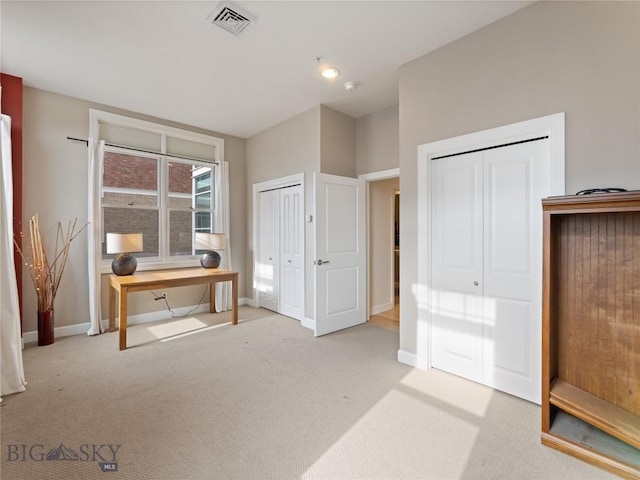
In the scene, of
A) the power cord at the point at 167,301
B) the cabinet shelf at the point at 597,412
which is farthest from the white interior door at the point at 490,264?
the power cord at the point at 167,301

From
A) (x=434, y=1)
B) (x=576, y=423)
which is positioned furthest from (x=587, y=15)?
(x=576, y=423)

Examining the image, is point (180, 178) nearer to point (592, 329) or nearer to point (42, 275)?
point (42, 275)

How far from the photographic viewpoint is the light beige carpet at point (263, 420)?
1577mm

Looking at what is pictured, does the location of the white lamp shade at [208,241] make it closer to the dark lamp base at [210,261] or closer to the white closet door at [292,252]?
the dark lamp base at [210,261]

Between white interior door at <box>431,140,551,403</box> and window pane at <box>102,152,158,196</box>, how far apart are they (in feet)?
12.7

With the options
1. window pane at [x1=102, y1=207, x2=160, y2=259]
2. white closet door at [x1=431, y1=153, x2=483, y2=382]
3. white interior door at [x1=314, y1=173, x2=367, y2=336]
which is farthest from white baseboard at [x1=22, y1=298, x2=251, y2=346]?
white closet door at [x1=431, y1=153, x2=483, y2=382]

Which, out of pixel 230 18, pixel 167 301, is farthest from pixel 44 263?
pixel 230 18

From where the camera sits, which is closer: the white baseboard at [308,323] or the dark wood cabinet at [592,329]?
the dark wood cabinet at [592,329]

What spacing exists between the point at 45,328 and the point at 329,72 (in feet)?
13.7

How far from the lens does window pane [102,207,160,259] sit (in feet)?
13.0

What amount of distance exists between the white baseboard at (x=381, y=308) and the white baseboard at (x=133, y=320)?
218 centimetres

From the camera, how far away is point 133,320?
13.4 feet

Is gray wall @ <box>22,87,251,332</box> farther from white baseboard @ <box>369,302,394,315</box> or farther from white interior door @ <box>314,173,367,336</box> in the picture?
white baseboard @ <box>369,302,394,315</box>

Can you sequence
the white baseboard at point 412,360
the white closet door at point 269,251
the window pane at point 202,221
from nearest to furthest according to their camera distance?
the white baseboard at point 412,360
the white closet door at point 269,251
the window pane at point 202,221
